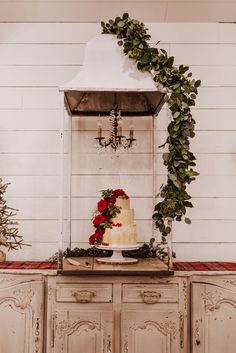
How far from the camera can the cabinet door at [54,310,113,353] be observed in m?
3.27

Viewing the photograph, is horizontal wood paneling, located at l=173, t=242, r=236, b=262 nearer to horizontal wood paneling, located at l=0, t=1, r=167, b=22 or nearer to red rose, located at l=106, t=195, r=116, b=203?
red rose, located at l=106, t=195, r=116, b=203

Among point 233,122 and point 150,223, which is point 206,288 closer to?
point 150,223

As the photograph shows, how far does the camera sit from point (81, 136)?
399 cm

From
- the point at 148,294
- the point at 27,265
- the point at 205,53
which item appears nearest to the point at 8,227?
the point at 27,265

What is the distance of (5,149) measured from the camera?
156 inches

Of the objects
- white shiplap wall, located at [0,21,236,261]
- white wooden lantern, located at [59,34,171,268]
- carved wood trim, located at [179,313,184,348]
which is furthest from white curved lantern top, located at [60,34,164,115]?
carved wood trim, located at [179,313,184,348]

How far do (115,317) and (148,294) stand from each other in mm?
276

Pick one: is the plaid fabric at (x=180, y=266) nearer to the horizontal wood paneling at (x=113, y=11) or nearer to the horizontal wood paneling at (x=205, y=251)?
the horizontal wood paneling at (x=205, y=251)

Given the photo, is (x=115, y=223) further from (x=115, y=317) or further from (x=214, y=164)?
(x=214, y=164)

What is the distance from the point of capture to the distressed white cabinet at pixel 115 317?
3.27 meters

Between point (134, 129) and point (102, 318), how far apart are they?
1556 mm

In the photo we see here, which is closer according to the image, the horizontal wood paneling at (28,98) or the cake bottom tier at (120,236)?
the cake bottom tier at (120,236)

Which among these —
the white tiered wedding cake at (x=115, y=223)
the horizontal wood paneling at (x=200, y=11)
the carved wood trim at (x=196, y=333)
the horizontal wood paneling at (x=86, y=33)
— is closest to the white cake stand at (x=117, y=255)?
the white tiered wedding cake at (x=115, y=223)

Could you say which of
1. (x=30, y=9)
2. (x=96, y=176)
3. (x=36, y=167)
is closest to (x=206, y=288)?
(x=96, y=176)
